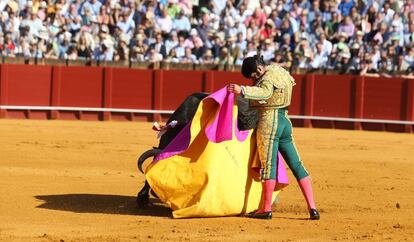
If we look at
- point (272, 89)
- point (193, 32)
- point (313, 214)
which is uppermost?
point (193, 32)

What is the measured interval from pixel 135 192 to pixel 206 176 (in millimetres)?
1662

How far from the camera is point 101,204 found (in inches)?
328

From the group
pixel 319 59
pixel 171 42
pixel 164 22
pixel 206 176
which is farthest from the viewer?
pixel 319 59

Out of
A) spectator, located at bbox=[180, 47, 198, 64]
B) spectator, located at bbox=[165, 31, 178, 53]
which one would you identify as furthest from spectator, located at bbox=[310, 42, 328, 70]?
spectator, located at bbox=[165, 31, 178, 53]

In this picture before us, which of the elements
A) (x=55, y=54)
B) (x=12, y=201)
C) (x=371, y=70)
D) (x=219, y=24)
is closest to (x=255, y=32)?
(x=219, y=24)

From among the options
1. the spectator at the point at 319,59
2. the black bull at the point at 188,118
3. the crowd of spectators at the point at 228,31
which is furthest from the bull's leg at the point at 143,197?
the spectator at the point at 319,59

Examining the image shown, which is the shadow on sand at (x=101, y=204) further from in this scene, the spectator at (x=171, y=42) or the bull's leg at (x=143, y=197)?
the spectator at (x=171, y=42)

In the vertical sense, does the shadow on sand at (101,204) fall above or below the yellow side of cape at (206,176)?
below

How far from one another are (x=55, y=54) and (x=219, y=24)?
2.70m

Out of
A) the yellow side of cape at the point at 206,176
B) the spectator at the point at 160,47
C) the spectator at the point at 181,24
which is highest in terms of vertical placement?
the spectator at the point at 181,24

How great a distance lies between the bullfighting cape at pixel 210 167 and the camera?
Result: 7.65m

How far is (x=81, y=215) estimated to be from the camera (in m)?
7.69

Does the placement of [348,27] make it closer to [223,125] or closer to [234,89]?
[223,125]

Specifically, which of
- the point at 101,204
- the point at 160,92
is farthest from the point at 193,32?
the point at 101,204
